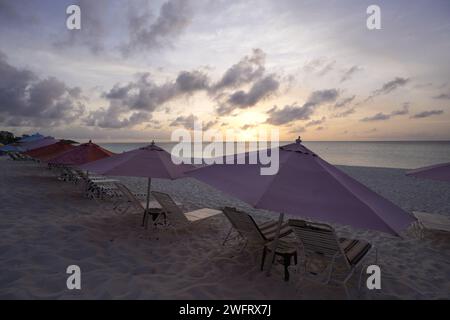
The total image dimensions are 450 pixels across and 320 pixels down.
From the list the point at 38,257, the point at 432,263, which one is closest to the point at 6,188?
the point at 38,257

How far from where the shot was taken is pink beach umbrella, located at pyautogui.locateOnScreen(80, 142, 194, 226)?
5.10 meters

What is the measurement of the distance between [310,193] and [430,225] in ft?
16.9

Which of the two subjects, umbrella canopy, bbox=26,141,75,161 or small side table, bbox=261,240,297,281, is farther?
umbrella canopy, bbox=26,141,75,161

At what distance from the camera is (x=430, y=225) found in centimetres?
641

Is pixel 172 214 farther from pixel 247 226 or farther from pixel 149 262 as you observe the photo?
pixel 247 226

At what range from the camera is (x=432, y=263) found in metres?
5.03

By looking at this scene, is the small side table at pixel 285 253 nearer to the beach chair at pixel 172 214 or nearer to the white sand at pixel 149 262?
the white sand at pixel 149 262

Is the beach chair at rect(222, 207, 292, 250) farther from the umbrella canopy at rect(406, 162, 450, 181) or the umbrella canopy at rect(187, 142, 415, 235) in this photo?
the umbrella canopy at rect(406, 162, 450, 181)

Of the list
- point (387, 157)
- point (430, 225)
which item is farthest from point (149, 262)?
point (387, 157)

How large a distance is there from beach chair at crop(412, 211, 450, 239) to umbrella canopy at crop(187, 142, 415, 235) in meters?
3.82

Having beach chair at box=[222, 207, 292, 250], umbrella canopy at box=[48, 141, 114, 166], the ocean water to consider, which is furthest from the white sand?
the ocean water

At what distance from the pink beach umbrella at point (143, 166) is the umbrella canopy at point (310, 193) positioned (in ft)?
5.02
